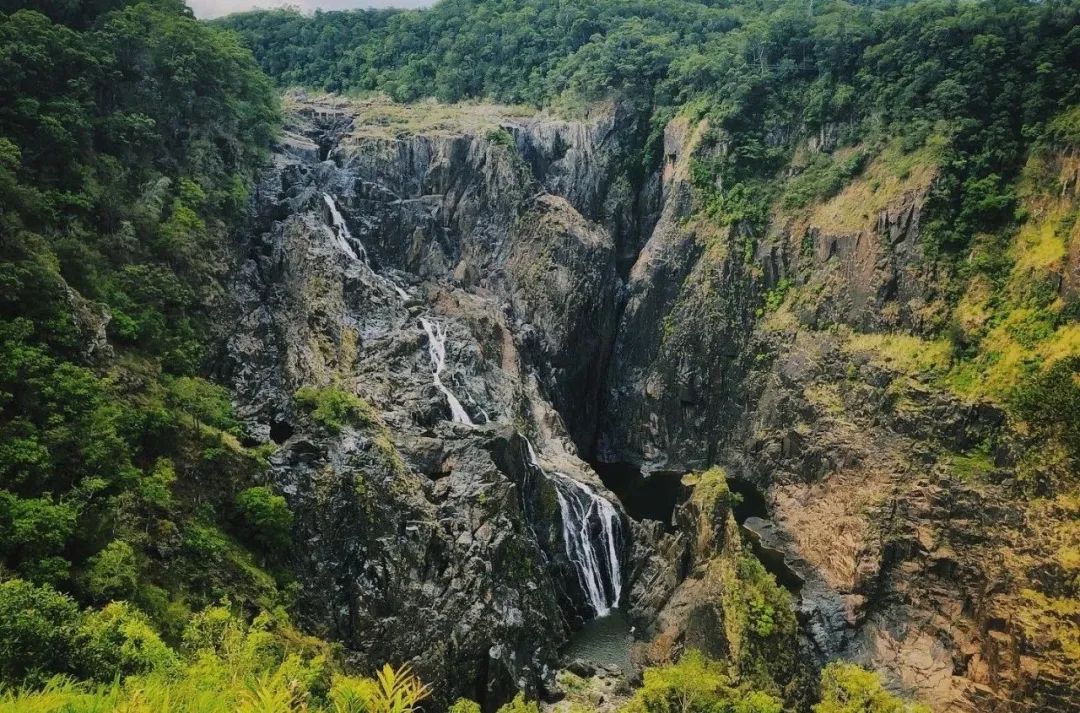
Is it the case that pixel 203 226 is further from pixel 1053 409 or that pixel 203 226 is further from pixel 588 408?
pixel 1053 409

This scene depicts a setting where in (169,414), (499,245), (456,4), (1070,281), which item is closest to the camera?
(169,414)

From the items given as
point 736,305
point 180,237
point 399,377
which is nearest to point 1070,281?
point 736,305

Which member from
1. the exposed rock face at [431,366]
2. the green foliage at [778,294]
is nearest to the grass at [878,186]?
the green foliage at [778,294]

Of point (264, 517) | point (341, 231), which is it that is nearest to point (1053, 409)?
point (264, 517)

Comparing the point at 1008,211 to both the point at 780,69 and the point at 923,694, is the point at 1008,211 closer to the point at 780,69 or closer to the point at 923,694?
the point at 780,69

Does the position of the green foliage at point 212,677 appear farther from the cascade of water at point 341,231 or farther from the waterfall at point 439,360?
the cascade of water at point 341,231
